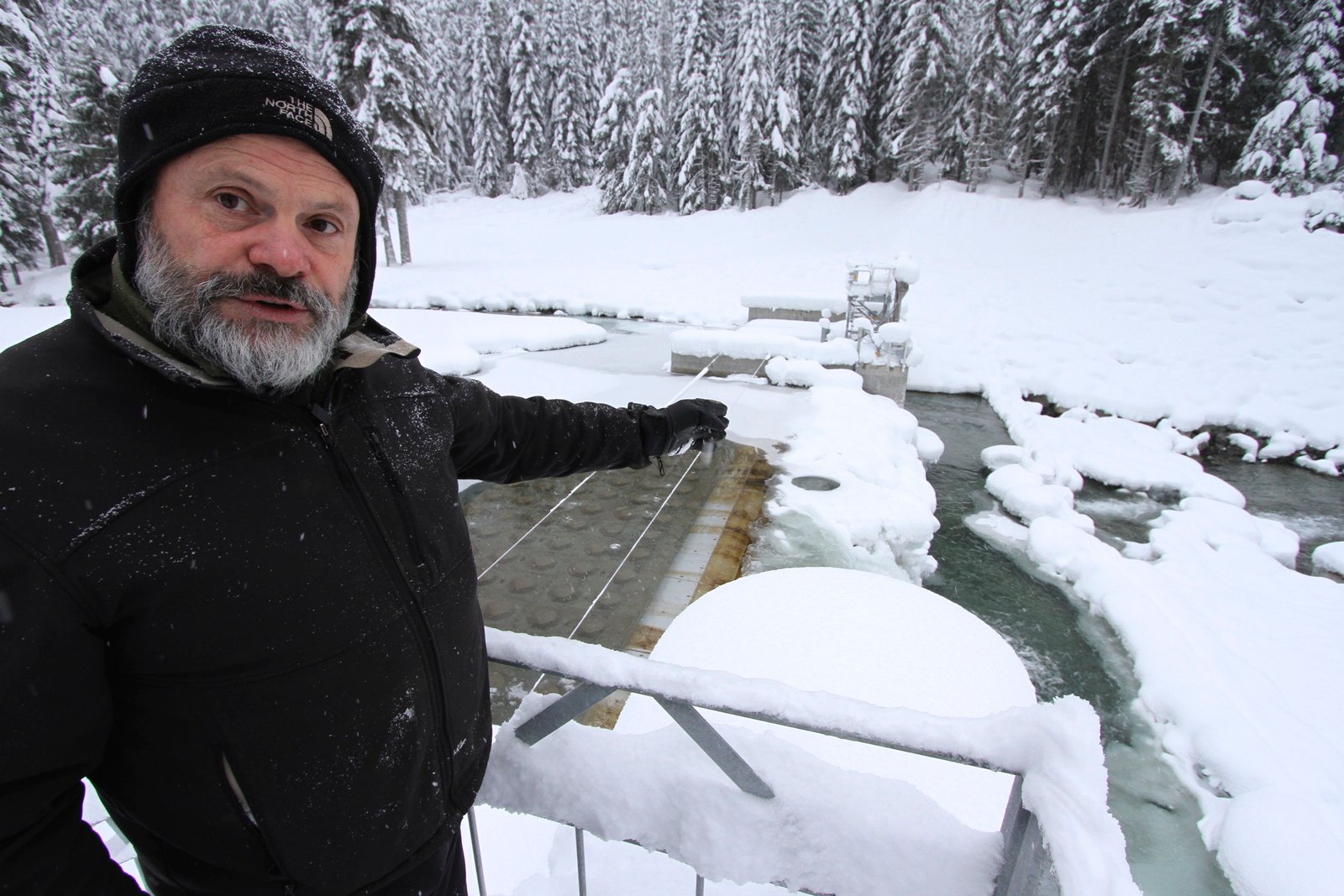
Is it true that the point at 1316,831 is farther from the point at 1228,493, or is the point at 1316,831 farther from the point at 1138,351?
the point at 1138,351

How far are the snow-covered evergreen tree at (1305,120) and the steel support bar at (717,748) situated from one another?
30.1 meters

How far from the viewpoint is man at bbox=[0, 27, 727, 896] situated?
86 cm

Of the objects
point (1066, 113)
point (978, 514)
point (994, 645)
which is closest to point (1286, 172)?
point (1066, 113)

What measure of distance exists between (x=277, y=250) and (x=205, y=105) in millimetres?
252

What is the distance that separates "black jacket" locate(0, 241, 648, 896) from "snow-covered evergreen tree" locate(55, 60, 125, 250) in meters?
25.0

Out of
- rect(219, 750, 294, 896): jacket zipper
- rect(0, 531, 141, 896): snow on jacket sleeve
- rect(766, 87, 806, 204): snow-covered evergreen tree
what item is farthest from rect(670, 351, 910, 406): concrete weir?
rect(766, 87, 806, 204): snow-covered evergreen tree

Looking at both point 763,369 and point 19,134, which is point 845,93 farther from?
point 19,134

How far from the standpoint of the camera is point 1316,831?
13.2ft

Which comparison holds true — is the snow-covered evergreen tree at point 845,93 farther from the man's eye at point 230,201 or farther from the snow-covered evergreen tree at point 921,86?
the man's eye at point 230,201

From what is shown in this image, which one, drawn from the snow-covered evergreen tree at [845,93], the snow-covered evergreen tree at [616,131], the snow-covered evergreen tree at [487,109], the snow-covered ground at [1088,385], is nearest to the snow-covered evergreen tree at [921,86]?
the snow-covered evergreen tree at [845,93]

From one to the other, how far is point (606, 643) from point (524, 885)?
2338 mm

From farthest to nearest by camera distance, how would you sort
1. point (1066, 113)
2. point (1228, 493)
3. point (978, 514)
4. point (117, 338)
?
1. point (1066, 113)
2. point (1228, 493)
3. point (978, 514)
4. point (117, 338)

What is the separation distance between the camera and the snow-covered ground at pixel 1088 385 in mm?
5188

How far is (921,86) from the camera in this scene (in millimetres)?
28891
